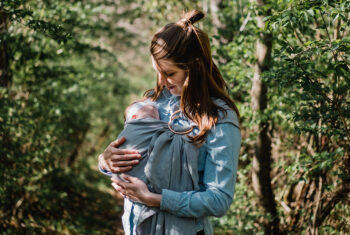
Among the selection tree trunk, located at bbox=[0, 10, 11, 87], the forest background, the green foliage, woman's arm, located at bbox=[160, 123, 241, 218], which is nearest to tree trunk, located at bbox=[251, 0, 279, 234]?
the forest background

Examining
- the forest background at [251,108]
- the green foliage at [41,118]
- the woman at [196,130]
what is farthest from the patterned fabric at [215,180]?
the green foliage at [41,118]

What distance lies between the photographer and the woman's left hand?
1.58 m

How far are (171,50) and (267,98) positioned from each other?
64.8 inches

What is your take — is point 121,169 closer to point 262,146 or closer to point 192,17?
point 192,17

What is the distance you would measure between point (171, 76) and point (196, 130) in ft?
0.99

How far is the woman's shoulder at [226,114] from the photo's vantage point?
1.59 meters

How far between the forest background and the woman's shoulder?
0.61 metres

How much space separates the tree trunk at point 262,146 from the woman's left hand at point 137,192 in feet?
5.27

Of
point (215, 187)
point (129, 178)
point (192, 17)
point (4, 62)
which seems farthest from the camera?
point (4, 62)

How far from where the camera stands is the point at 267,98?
3055mm

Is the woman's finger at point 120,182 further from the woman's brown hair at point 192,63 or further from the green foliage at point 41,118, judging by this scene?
the green foliage at point 41,118

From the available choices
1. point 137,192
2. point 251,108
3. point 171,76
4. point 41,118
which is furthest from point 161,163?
point 41,118

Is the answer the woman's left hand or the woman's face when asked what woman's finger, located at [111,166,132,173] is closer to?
the woman's left hand

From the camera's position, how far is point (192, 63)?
1.67 meters
